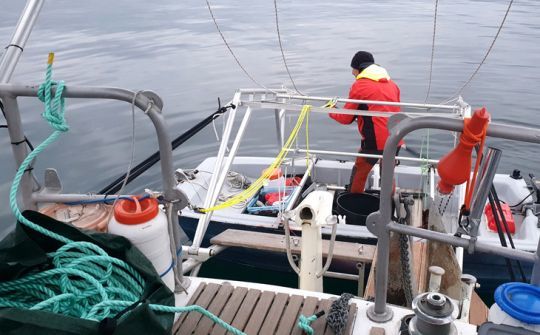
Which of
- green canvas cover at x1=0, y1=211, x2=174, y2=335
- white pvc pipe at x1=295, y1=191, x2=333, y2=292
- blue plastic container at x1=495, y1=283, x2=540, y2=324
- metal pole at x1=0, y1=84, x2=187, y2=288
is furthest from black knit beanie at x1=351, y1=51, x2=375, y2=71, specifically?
green canvas cover at x1=0, y1=211, x2=174, y2=335

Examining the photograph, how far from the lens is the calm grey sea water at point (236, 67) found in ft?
32.1

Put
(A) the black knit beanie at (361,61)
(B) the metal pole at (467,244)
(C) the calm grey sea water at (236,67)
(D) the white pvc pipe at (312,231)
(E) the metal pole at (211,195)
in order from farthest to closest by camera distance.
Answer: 1. (C) the calm grey sea water at (236,67)
2. (A) the black knit beanie at (361,61)
3. (E) the metal pole at (211,195)
4. (D) the white pvc pipe at (312,231)
5. (B) the metal pole at (467,244)

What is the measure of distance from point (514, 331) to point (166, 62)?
16780 mm

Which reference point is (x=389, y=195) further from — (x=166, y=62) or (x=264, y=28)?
(x=264, y=28)

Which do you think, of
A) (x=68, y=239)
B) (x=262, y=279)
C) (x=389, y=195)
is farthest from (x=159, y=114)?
(x=262, y=279)

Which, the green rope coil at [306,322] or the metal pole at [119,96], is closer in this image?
the metal pole at [119,96]

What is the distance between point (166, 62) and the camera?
17.1 meters

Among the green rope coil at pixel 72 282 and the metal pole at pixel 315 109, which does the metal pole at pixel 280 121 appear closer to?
the metal pole at pixel 315 109

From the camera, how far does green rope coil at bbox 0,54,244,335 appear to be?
6.20ft

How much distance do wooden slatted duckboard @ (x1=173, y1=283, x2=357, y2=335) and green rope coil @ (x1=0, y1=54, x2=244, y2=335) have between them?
1.25 ft

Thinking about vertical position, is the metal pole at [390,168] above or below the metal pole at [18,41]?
below

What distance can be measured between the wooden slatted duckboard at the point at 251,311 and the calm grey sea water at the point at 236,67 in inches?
222

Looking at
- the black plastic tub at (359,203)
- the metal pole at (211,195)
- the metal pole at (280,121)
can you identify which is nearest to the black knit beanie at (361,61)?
the metal pole at (280,121)

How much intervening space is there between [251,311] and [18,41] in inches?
78.3
